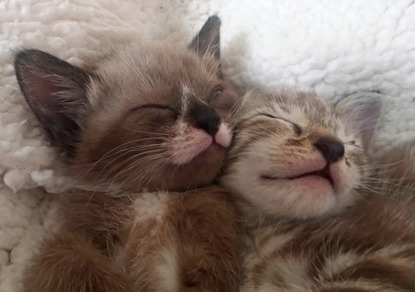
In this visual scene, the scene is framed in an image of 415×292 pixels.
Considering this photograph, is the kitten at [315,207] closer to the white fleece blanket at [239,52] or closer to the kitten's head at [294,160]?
the kitten's head at [294,160]

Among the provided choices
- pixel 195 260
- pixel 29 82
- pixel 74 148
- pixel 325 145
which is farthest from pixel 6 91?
pixel 325 145

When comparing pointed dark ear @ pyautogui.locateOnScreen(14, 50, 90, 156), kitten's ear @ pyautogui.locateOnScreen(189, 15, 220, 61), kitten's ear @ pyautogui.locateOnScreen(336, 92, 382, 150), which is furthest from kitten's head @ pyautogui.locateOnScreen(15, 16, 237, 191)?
kitten's ear @ pyautogui.locateOnScreen(336, 92, 382, 150)

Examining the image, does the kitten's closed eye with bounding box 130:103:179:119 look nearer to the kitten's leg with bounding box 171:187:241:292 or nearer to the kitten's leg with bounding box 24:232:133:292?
the kitten's leg with bounding box 171:187:241:292

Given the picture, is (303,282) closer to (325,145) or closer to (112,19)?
(325,145)

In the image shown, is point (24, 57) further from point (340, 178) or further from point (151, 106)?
point (340, 178)

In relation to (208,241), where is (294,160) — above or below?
above

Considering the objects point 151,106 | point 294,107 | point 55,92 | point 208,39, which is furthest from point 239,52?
point 55,92
